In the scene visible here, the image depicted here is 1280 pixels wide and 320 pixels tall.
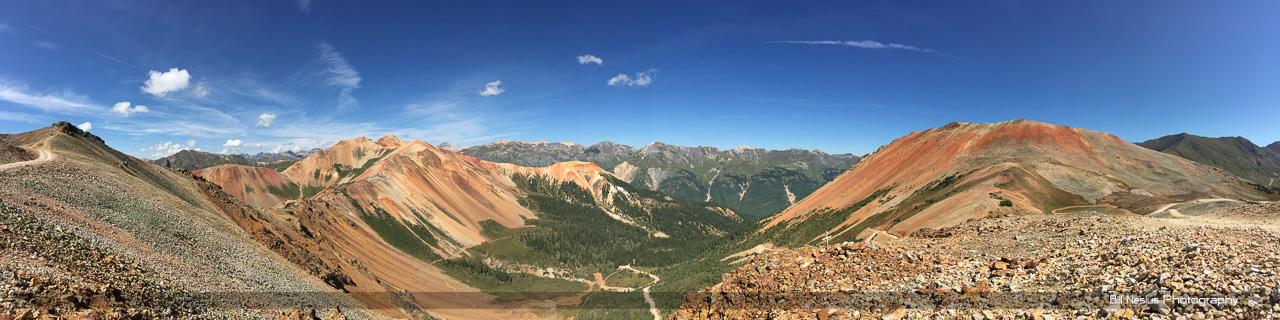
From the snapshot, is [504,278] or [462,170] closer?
[504,278]

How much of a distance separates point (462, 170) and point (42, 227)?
18576cm

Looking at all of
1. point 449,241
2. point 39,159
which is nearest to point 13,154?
point 39,159

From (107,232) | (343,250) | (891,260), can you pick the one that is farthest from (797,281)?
(343,250)

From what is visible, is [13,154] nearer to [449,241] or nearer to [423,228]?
[423,228]

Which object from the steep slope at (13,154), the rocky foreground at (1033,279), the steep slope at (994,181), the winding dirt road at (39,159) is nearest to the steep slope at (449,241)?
the winding dirt road at (39,159)

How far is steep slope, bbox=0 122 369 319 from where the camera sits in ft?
56.7

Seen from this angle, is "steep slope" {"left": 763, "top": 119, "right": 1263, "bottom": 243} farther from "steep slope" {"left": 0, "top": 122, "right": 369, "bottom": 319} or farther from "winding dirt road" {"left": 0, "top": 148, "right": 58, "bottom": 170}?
"winding dirt road" {"left": 0, "top": 148, "right": 58, "bottom": 170}

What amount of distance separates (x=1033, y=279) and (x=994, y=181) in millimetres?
52826

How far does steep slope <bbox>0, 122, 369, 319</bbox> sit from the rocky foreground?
76.0ft

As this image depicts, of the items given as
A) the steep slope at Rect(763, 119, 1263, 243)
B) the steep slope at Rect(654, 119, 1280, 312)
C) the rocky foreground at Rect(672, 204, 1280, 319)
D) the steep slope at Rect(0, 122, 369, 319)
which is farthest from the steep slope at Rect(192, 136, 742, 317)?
the steep slope at Rect(763, 119, 1263, 243)

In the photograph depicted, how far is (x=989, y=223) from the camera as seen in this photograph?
25.8m

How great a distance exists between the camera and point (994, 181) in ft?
178

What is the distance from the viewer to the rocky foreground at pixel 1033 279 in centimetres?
970

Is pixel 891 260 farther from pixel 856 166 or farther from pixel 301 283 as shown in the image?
pixel 856 166
